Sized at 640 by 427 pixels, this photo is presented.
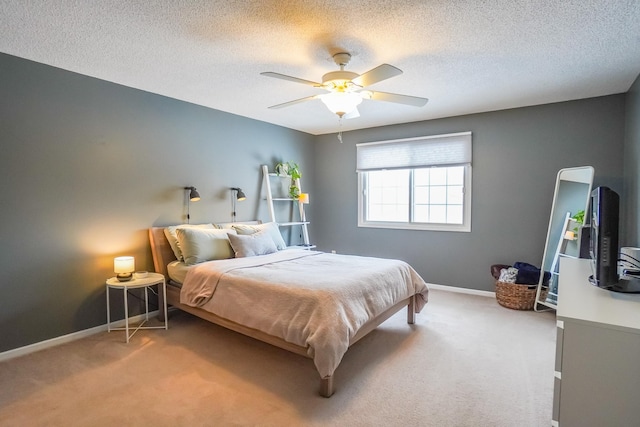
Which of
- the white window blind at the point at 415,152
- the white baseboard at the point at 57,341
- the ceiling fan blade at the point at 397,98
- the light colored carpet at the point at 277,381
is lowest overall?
the light colored carpet at the point at 277,381

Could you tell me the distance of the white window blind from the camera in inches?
178

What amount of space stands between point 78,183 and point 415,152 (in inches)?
161

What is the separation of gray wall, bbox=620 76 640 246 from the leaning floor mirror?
1.16ft

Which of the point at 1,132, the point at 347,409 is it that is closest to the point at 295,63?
the point at 1,132

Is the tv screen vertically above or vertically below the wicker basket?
above

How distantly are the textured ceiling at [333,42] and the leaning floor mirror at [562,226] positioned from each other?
946 mm

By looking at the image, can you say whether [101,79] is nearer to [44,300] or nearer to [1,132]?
[1,132]

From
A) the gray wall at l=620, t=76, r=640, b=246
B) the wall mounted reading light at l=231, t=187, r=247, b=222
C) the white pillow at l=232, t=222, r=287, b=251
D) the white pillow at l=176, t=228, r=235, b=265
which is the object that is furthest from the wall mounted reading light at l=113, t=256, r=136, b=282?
the gray wall at l=620, t=76, r=640, b=246

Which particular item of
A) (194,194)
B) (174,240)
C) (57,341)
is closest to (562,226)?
(194,194)

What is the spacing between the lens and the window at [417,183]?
4.58 m

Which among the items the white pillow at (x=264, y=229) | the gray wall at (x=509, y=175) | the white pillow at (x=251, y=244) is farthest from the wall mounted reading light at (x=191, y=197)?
the gray wall at (x=509, y=175)

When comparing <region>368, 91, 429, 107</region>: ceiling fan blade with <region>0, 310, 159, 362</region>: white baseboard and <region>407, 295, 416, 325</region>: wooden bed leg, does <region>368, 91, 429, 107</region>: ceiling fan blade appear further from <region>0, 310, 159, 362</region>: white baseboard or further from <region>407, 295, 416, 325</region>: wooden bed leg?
<region>0, 310, 159, 362</region>: white baseboard

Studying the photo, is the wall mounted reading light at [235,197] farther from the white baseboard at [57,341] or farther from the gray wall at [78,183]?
the white baseboard at [57,341]

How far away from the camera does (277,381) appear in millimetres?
2375
